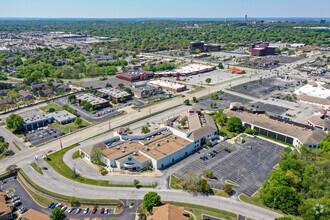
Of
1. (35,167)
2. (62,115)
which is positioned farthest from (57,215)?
(62,115)

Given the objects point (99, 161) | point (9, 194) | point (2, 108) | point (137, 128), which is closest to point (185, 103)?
point (137, 128)

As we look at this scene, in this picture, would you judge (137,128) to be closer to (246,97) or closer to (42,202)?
(42,202)

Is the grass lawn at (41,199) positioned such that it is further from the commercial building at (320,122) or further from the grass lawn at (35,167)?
the commercial building at (320,122)

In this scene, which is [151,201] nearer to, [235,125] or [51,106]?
[235,125]

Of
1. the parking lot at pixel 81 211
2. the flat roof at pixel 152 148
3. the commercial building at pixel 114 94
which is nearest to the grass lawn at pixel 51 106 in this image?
the commercial building at pixel 114 94

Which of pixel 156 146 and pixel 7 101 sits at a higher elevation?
pixel 7 101

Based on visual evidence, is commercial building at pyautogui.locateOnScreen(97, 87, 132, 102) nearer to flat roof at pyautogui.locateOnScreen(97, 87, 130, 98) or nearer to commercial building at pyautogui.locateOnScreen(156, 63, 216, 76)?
A: flat roof at pyautogui.locateOnScreen(97, 87, 130, 98)

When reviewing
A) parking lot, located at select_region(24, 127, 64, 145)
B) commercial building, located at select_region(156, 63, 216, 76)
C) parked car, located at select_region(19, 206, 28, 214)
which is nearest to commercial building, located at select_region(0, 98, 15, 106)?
parking lot, located at select_region(24, 127, 64, 145)
